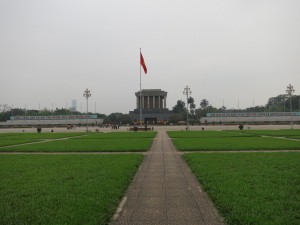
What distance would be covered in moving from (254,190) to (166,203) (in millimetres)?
2505

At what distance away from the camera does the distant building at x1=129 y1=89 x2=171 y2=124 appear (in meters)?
124

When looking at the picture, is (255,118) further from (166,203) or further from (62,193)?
(62,193)

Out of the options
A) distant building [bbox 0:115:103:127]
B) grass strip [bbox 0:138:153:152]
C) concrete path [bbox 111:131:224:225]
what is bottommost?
concrete path [bbox 111:131:224:225]

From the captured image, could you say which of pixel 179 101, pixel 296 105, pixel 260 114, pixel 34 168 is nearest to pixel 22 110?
pixel 179 101

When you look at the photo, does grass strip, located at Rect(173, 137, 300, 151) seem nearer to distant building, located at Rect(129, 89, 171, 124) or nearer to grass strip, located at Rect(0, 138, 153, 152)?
grass strip, located at Rect(0, 138, 153, 152)

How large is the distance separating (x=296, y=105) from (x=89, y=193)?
171m

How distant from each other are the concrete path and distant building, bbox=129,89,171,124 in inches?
4165

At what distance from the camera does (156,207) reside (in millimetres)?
6965

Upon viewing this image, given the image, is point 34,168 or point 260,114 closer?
point 34,168

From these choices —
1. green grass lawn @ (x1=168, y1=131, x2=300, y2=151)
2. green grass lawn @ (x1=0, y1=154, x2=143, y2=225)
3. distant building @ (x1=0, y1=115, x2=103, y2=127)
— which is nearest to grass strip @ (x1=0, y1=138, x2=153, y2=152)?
green grass lawn @ (x1=168, y1=131, x2=300, y2=151)

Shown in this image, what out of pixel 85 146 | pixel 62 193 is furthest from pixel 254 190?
pixel 85 146

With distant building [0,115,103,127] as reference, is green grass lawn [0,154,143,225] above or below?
below

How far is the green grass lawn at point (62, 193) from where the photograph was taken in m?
6.10

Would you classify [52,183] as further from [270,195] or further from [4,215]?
[270,195]
